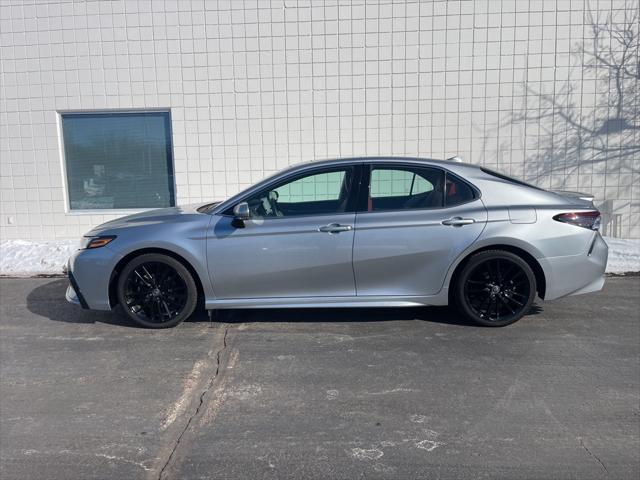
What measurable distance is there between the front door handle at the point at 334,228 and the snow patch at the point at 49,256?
4545 mm

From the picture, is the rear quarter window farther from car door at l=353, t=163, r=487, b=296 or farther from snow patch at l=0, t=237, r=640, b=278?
snow patch at l=0, t=237, r=640, b=278

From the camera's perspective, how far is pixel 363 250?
16.3ft

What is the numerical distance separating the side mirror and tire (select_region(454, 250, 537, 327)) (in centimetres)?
211

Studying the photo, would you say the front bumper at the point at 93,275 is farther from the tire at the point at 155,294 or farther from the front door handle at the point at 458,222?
the front door handle at the point at 458,222

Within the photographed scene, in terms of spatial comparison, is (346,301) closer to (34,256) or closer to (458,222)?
(458,222)

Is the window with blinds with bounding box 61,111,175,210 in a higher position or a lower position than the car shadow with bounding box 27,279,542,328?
higher

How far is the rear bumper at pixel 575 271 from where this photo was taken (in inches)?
197

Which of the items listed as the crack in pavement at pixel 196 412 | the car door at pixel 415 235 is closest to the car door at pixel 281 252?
the car door at pixel 415 235

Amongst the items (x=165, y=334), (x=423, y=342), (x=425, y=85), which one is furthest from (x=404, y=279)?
(x=425, y=85)

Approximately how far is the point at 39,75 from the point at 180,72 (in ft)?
8.95

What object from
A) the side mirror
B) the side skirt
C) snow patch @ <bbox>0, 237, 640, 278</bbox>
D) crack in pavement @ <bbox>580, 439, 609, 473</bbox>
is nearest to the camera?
crack in pavement @ <bbox>580, 439, 609, 473</bbox>

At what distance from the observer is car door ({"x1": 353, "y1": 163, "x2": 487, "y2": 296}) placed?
16.3 feet

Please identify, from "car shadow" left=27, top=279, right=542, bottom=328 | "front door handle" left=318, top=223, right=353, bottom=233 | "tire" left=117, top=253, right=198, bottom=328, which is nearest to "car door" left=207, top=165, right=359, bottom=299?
"front door handle" left=318, top=223, right=353, bottom=233

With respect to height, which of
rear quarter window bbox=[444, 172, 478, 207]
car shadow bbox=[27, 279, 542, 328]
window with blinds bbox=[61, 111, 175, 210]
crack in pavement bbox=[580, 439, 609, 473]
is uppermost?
window with blinds bbox=[61, 111, 175, 210]
